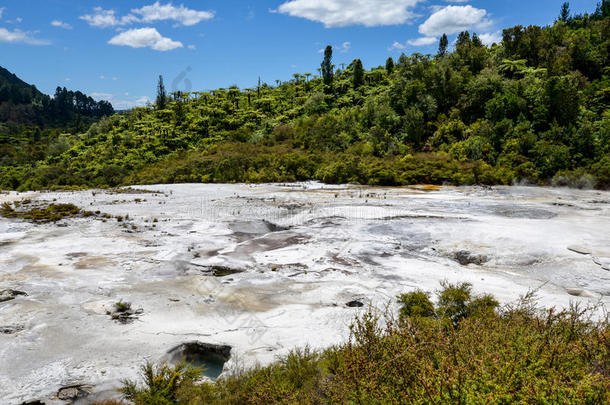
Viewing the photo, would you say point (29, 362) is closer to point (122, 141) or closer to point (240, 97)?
point (122, 141)

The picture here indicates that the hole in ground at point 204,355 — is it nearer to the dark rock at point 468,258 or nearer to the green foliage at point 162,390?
the green foliage at point 162,390

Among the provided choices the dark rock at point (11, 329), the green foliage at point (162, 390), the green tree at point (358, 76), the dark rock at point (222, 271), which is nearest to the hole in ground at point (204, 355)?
the green foliage at point (162, 390)

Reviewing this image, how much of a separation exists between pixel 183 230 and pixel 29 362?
851cm

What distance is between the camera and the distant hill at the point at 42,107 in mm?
110188

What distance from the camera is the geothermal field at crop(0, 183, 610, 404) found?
6125mm

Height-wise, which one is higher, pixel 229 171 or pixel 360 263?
Answer: pixel 229 171

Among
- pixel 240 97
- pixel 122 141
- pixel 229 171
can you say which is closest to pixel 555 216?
pixel 229 171

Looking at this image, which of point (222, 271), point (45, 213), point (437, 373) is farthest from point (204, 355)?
point (45, 213)

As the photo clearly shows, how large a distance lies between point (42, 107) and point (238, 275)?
150 metres

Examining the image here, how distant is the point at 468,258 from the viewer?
10.7 metres

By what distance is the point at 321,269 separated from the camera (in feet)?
32.8

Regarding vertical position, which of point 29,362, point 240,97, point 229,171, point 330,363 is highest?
point 240,97

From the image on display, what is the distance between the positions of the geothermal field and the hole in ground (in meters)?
0.03

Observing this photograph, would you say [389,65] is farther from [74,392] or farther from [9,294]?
[74,392]
